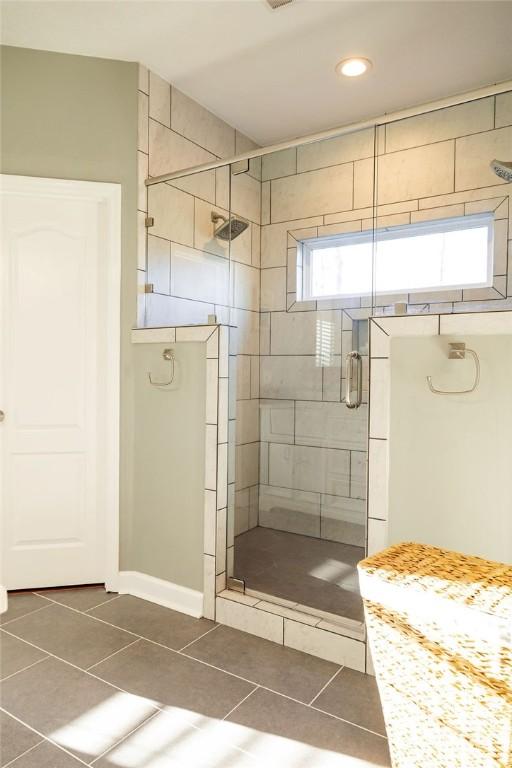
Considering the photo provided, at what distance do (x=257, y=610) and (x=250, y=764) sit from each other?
2.41 feet

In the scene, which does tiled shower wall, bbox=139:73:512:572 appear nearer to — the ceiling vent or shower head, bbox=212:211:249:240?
shower head, bbox=212:211:249:240

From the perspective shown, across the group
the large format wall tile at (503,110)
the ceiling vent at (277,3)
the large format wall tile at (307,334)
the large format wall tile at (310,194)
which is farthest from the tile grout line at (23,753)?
the ceiling vent at (277,3)

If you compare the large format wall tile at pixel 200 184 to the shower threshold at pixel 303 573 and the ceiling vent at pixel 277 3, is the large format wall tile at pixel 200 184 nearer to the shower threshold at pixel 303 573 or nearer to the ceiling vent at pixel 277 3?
the ceiling vent at pixel 277 3

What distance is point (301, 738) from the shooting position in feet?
5.18

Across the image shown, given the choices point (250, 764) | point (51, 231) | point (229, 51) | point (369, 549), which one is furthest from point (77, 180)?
point (250, 764)

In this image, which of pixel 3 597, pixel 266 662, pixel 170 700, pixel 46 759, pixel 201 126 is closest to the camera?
pixel 3 597

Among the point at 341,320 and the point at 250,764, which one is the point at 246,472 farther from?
the point at 250,764

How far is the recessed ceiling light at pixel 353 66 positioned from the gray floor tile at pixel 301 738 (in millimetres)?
3007

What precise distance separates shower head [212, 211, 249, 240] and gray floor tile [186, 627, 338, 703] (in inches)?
75.3

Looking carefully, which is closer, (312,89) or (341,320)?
(341,320)

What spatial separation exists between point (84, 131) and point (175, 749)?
2.74 meters

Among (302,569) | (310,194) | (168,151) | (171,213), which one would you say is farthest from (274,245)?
(302,569)

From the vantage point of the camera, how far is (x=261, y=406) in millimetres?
2730

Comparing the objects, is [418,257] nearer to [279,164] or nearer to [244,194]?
[279,164]
